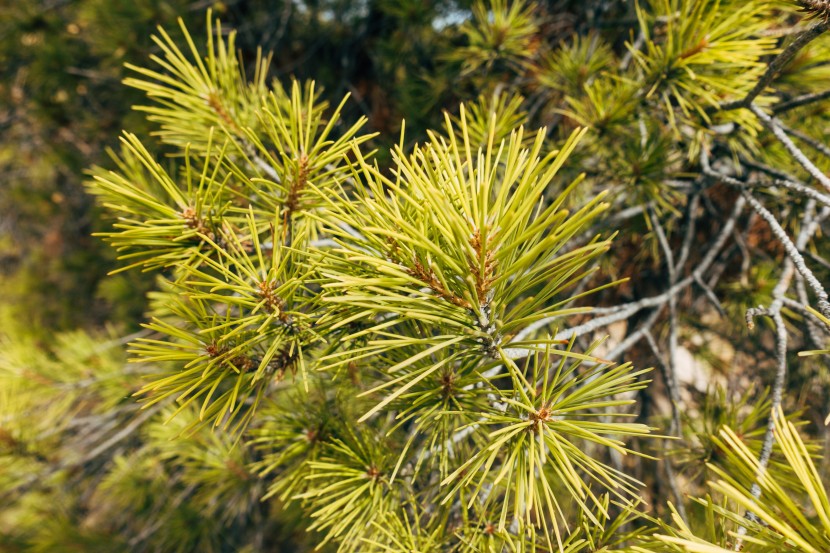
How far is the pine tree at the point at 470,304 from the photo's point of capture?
37 cm

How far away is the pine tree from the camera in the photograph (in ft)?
1.20

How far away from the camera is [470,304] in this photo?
1.20 feet

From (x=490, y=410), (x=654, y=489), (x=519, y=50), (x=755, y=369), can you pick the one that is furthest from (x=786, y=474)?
(x=519, y=50)

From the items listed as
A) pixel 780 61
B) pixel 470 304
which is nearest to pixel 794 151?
pixel 780 61

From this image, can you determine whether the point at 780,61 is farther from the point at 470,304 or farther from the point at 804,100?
the point at 470,304

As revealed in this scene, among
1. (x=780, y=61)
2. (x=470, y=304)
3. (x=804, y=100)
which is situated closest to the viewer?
(x=470, y=304)

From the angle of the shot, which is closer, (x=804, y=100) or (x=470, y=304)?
(x=470, y=304)

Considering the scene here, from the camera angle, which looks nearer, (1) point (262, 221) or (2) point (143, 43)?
(1) point (262, 221)

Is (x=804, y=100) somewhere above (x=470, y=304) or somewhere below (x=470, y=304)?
above

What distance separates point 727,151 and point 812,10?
19.6 inches

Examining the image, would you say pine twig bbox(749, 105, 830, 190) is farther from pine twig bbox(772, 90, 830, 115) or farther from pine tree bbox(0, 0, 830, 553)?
pine twig bbox(772, 90, 830, 115)

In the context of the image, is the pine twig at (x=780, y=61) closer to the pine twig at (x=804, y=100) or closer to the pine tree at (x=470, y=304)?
the pine tree at (x=470, y=304)

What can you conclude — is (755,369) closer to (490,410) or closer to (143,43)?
(490,410)

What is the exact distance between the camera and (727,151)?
2.85ft
